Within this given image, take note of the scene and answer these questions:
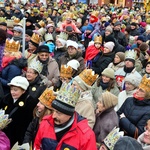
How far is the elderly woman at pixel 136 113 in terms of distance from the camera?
4.24 m

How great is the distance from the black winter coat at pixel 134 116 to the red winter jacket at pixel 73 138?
44.1 inches

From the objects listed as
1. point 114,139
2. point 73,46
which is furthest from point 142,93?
point 73,46

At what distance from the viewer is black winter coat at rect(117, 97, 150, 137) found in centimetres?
424

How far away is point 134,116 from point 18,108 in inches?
59.2

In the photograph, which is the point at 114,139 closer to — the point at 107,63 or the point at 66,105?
the point at 66,105

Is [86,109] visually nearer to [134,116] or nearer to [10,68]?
[134,116]

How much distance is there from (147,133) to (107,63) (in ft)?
13.1

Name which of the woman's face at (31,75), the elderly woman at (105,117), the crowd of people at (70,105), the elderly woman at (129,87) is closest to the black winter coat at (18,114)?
the crowd of people at (70,105)

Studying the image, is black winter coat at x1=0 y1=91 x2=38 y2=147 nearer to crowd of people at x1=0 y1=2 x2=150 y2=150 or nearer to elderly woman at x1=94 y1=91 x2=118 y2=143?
crowd of people at x1=0 y1=2 x2=150 y2=150

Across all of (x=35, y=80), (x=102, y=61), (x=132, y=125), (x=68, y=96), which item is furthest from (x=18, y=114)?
(x=102, y=61)

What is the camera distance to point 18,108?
169 inches

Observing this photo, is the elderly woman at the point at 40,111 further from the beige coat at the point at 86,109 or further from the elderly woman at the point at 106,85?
the elderly woman at the point at 106,85

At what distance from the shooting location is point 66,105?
321 centimetres

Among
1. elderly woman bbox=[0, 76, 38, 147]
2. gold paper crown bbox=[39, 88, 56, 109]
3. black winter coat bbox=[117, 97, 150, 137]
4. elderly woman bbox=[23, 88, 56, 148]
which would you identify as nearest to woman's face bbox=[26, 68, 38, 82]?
elderly woman bbox=[0, 76, 38, 147]
